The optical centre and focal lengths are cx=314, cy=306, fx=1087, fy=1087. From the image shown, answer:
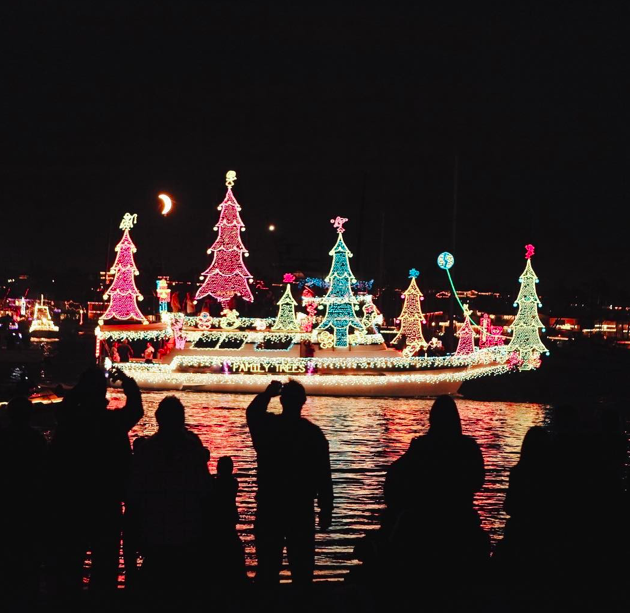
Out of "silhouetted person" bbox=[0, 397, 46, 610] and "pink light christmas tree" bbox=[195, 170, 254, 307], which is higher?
"pink light christmas tree" bbox=[195, 170, 254, 307]

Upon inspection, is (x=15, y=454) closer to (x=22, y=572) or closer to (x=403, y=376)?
(x=22, y=572)

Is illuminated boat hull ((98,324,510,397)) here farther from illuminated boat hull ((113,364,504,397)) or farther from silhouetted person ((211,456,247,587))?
silhouetted person ((211,456,247,587))

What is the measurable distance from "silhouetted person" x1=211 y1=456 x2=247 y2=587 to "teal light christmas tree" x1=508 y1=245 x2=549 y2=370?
1707 inches

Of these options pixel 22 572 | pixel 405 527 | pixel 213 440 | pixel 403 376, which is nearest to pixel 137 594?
pixel 22 572

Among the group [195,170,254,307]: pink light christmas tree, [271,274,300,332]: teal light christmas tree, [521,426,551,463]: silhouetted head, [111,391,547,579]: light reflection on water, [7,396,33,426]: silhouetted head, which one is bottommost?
[111,391,547,579]: light reflection on water

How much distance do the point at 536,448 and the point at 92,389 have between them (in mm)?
3385

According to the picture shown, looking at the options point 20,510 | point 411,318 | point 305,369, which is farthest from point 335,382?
point 20,510

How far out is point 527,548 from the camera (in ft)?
27.3

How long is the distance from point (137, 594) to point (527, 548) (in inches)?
117

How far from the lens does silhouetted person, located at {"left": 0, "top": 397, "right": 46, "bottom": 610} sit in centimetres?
799

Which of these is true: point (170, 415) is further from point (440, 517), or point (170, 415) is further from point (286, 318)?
point (286, 318)

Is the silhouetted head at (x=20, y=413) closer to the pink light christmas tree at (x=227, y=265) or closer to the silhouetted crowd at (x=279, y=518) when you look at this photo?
the silhouetted crowd at (x=279, y=518)

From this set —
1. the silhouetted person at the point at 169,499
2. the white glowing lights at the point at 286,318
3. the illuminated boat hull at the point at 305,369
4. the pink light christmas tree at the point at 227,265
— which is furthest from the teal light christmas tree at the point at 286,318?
the silhouetted person at the point at 169,499

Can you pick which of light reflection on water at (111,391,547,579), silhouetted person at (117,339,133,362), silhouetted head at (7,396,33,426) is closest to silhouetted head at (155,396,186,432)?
silhouetted head at (7,396,33,426)
